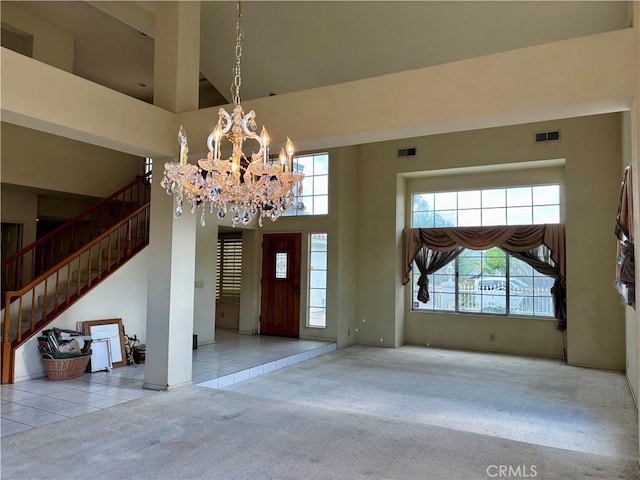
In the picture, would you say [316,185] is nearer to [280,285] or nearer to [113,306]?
[280,285]

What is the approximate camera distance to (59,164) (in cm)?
737

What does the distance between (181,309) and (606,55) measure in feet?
14.6

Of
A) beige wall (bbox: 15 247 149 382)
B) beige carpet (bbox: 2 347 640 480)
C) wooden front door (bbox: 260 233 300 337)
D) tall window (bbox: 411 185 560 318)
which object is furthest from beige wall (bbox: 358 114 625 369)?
beige wall (bbox: 15 247 149 382)

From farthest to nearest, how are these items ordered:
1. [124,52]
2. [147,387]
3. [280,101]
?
[124,52] → [147,387] → [280,101]

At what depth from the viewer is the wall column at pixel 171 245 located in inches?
190

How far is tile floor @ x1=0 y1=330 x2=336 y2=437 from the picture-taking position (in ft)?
13.1

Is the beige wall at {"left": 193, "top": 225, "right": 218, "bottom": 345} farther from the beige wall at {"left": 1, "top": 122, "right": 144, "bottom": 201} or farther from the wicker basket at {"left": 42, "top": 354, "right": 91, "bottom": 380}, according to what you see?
the wicker basket at {"left": 42, "top": 354, "right": 91, "bottom": 380}

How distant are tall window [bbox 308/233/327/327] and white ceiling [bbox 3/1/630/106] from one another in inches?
112

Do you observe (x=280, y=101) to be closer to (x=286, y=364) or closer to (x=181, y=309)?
(x=181, y=309)

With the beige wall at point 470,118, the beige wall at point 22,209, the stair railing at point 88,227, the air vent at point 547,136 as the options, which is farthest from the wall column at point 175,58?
the air vent at point 547,136

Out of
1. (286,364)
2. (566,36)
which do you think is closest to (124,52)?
(286,364)

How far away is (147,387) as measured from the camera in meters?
4.84

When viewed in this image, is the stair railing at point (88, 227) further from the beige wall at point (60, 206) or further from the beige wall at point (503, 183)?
the beige wall at point (503, 183)

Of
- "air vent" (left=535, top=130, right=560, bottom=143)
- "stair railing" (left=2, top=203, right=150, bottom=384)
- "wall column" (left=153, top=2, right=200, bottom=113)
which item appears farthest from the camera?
"air vent" (left=535, top=130, right=560, bottom=143)
